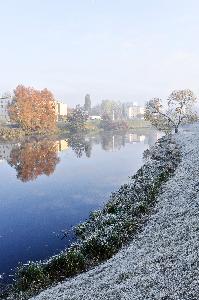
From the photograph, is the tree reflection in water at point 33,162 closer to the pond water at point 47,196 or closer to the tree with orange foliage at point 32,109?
the pond water at point 47,196

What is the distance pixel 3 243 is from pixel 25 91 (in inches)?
4350

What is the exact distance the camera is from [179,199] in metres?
25.9

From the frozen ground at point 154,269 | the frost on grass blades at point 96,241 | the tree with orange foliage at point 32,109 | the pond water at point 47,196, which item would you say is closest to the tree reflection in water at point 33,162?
the pond water at point 47,196

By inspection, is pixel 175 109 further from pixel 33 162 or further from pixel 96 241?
pixel 96 241

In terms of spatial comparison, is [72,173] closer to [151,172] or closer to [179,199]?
[151,172]

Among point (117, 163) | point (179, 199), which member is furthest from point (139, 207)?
point (117, 163)

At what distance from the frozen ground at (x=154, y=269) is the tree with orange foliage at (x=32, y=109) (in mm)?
105397

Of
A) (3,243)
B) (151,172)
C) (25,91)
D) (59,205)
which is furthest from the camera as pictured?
(25,91)

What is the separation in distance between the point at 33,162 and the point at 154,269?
168 ft

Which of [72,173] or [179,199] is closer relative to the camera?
[179,199]

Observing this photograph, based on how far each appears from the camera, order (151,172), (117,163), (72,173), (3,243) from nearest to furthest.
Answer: (3,243)
(151,172)
(72,173)
(117,163)

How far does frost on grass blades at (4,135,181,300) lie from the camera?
18.9 m

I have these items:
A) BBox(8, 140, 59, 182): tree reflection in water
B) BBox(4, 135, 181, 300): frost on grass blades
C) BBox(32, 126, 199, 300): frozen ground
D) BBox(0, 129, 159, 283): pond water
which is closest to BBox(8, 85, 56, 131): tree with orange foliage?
BBox(8, 140, 59, 182): tree reflection in water

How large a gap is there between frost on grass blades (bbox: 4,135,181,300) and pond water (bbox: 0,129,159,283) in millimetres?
1641
